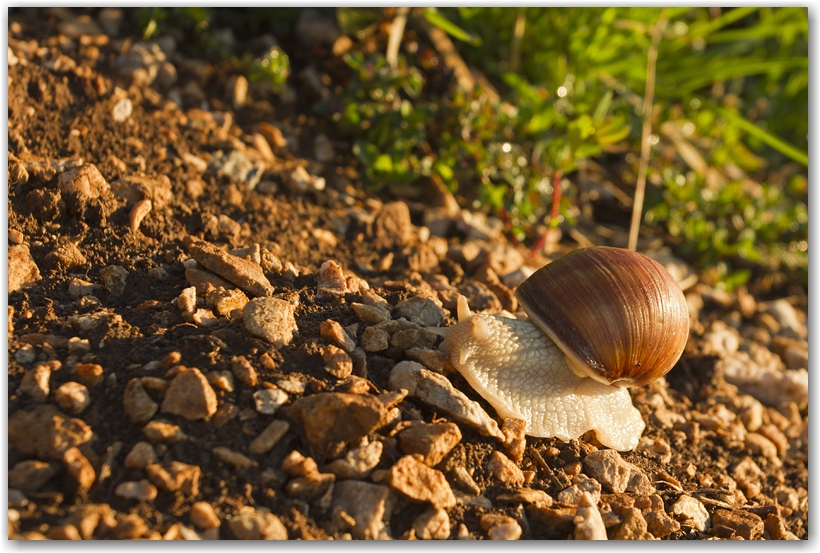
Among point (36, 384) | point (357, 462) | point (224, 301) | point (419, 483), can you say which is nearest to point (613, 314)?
point (419, 483)

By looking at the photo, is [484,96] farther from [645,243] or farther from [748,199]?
[748,199]

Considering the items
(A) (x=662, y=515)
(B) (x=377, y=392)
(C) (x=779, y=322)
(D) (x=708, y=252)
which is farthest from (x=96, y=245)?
(C) (x=779, y=322)

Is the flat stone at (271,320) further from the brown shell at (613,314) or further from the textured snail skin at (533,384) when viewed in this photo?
the brown shell at (613,314)

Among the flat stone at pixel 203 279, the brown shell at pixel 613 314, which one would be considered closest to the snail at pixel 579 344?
the brown shell at pixel 613 314

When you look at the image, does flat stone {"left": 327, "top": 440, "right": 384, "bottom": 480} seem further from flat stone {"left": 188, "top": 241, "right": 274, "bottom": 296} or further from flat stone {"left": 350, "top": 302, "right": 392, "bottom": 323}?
flat stone {"left": 188, "top": 241, "right": 274, "bottom": 296}

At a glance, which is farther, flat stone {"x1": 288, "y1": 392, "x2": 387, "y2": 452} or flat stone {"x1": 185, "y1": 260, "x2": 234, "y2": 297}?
flat stone {"x1": 185, "y1": 260, "x2": 234, "y2": 297}

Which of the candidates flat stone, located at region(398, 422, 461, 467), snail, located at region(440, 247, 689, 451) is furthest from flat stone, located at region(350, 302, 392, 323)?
flat stone, located at region(398, 422, 461, 467)

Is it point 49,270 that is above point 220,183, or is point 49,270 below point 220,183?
below
